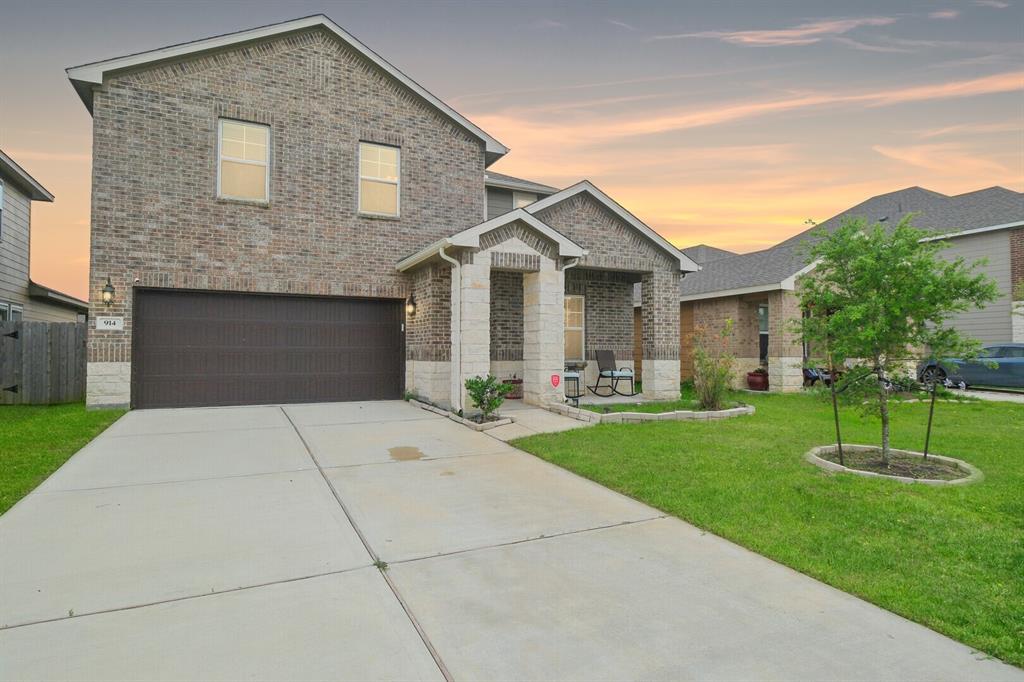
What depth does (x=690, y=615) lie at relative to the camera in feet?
9.88

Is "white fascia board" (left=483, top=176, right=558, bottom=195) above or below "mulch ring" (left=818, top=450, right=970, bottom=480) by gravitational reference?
above

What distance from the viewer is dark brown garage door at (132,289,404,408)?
11.3 m

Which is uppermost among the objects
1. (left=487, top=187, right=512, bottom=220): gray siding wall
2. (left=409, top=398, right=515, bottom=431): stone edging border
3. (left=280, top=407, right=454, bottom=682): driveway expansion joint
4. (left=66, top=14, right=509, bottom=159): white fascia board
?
(left=66, top=14, right=509, bottom=159): white fascia board

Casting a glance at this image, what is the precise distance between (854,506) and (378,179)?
38.5 ft

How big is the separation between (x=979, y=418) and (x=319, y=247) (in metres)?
14.4

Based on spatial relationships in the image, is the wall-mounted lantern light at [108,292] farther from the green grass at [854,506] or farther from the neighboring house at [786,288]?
the neighboring house at [786,288]

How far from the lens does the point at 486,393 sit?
962cm

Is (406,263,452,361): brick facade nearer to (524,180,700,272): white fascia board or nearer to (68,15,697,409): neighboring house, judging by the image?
(68,15,697,409): neighboring house

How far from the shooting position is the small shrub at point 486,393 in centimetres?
950

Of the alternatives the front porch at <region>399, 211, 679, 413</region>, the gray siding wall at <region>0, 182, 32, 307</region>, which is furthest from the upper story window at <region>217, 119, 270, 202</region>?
the gray siding wall at <region>0, 182, 32, 307</region>

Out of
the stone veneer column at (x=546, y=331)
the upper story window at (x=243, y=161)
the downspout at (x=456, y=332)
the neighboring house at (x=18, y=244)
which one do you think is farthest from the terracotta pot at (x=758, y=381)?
the neighboring house at (x=18, y=244)

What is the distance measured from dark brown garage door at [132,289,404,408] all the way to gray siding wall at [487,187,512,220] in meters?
4.93

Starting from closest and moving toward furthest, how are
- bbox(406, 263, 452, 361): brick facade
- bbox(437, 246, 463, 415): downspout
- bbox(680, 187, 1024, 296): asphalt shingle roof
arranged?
bbox(437, 246, 463, 415): downspout
bbox(406, 263, 452, 361): brick facade
bbox(680, 187, 1024, 296): asphalt shingle roof

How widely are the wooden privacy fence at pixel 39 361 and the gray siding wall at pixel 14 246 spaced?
10.6 feet
